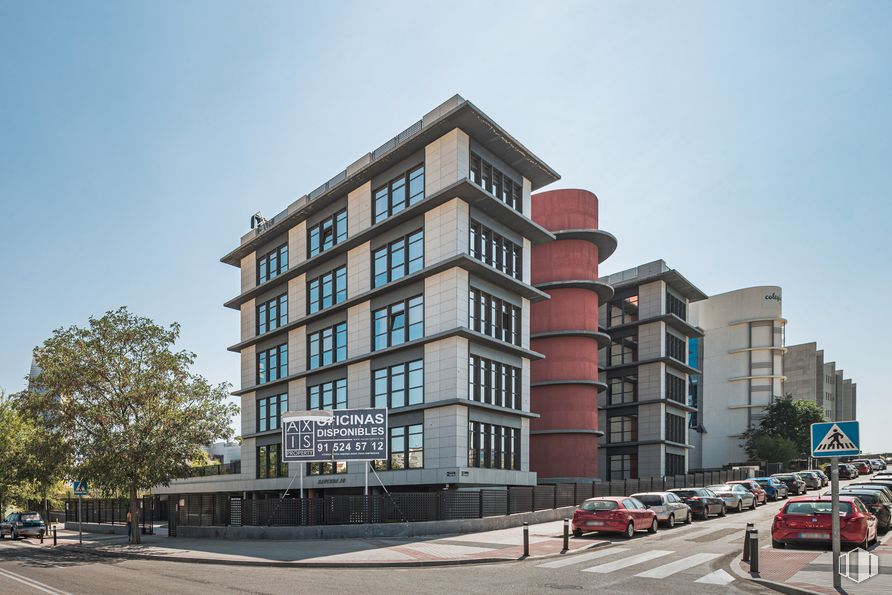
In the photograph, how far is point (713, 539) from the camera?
24.8m

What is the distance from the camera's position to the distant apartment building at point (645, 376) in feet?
207

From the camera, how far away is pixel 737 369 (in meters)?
97.7

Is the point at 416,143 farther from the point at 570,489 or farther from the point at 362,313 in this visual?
the point at 570,489

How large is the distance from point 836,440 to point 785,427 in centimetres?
8056

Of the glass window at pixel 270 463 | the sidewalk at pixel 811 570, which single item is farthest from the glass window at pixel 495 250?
the sidewalk at pixel 811 570

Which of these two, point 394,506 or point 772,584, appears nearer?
point 772,584

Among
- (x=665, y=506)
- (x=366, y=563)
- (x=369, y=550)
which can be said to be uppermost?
(x=366, y=563)

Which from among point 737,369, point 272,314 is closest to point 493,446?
point 272,314

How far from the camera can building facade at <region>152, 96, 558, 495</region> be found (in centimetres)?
4000

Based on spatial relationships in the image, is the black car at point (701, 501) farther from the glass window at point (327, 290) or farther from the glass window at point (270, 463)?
the glass window at point (270, 463)

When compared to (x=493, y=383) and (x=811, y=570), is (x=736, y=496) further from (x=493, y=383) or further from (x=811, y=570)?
(x=811, y=570)

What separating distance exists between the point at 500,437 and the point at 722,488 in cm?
1212

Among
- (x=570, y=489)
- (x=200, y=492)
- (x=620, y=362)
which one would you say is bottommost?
(x=200, y=492)

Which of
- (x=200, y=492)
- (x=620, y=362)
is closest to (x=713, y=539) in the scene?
(x=620, y=362)
